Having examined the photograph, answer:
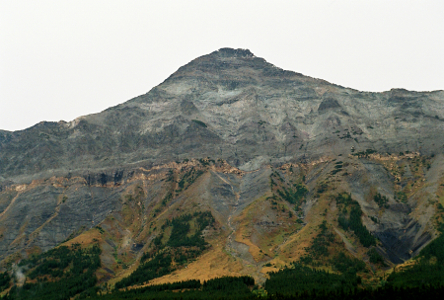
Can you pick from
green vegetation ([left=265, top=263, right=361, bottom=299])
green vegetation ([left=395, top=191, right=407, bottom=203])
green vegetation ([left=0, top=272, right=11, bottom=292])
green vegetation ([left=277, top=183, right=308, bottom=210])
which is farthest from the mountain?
green vegetation ([left=0, top=272, right=11, bottom=292])

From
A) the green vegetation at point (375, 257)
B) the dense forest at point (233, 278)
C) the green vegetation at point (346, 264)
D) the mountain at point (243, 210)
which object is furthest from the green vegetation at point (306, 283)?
the green vegetation at point (375, 257)

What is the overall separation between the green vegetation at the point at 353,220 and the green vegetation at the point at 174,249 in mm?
49913

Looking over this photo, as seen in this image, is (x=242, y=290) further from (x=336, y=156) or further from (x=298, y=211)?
(x=336, y=156)

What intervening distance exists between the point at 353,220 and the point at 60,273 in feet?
333

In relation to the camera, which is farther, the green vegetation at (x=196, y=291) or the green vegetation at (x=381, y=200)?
the green vegetation at (x=381, y=200)

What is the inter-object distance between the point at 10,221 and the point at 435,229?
166134mm

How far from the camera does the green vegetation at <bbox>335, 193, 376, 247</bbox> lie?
124m

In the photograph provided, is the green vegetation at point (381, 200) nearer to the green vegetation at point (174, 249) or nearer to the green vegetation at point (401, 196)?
the green vegetation at point (401, 196)

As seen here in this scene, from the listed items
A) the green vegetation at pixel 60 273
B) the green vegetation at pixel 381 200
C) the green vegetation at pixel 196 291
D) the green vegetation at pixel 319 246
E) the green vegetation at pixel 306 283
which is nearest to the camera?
the green vegetation at pixel 306 283

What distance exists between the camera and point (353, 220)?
134 m

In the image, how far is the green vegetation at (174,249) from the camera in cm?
12218

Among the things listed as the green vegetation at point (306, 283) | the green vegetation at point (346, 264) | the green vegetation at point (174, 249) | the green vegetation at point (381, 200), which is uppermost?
the green vegetation at point (381, 200)

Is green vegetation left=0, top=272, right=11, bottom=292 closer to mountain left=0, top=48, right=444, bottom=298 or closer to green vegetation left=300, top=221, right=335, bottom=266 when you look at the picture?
mountain left=0, top=48, right=444, bottom=298

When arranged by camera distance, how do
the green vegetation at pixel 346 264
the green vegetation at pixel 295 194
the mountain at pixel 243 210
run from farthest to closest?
the green vegetation at pixel 295 194
the mountain at pixel 243 210
the green vegetation at pixel 346 264
